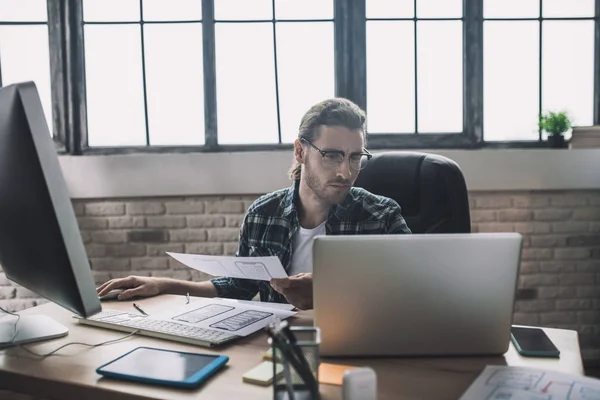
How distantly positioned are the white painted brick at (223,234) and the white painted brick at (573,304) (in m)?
1.70

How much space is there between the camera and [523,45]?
9.37 feet

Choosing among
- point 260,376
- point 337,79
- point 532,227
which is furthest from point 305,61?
point 260,376

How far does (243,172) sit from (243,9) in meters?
0.88

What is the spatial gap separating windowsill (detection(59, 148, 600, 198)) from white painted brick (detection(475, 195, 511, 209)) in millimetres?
52

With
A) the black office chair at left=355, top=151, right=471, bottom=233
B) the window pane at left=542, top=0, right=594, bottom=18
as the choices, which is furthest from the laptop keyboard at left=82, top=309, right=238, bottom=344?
the window pane at left=542, top=0, right=594, bottom=18

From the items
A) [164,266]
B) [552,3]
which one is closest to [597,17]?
[552,3]

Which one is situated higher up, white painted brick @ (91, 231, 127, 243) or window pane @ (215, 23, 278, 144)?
window pane @ (215, 23, 278, 144)

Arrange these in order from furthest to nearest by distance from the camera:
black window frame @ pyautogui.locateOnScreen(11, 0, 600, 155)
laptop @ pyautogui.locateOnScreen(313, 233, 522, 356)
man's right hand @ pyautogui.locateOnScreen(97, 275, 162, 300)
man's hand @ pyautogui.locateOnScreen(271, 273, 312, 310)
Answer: black window frame @ pyautogui.locateOnScreen(11, 0, 600, 155), man's right hand @ pyautogui.locateOnScreen(97, 275, 162, 300), man's hand @ pyautogui.locateOnScreen(271, 273, 312, 310), laptop @ pyautogui.locateOnScreen(313, 233, 522, 356)

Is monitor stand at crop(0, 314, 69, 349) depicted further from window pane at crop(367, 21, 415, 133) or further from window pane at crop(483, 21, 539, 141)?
window pane at crop(483, 21, 539, 141)

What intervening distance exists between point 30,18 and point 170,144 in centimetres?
99

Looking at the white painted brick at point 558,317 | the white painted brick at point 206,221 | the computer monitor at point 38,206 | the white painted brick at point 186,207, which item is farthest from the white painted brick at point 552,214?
the computer monitor at point 38,206

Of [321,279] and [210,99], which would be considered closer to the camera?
[321,279]

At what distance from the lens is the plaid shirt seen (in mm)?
1631

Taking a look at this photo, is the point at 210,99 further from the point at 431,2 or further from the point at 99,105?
the point at 431,2
